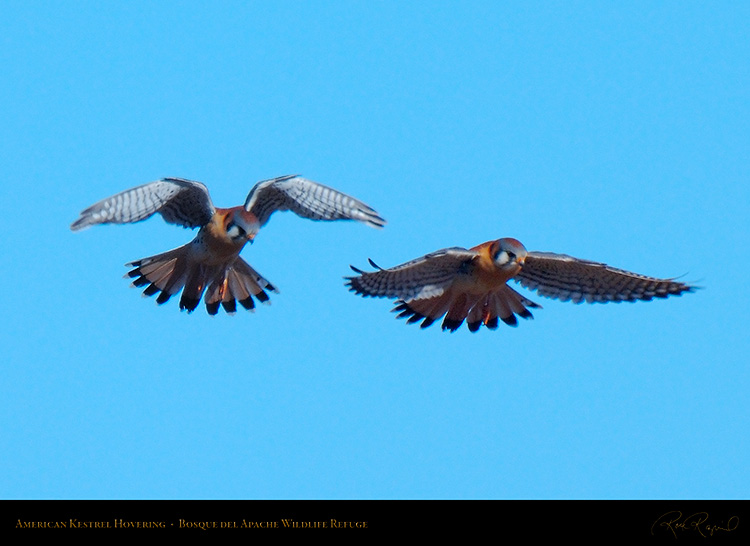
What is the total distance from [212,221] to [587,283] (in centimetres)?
427

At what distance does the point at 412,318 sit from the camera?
48.0 ft

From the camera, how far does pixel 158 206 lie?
13.4m

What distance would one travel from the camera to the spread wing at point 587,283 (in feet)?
47.2

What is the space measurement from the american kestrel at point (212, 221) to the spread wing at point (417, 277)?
0.56 metres

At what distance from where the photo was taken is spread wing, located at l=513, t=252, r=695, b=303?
1438 cm

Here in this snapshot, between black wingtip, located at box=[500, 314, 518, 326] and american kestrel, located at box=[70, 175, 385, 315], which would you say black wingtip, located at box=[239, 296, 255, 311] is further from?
black wingtip, located at box=[500, 314, 518, 326]
